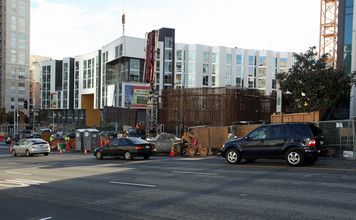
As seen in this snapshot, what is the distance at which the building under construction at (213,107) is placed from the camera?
33.5 meters

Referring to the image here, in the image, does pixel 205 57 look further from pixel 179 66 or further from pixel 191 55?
pixel 179 66

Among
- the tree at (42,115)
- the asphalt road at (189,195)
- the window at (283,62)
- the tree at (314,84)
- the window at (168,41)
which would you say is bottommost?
the tree at (42,115)

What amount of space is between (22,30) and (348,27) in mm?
107806

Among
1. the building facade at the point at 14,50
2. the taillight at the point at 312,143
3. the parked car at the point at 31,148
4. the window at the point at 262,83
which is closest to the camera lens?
the taillight at the point at 312,143

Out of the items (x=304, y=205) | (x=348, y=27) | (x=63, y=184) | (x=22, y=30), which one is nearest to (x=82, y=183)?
(x=63, y=184)

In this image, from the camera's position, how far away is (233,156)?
15.2 m

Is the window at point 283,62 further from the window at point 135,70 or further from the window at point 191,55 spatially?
the window at point 135,70

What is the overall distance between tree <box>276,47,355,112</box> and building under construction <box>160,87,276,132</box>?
6.07 metres

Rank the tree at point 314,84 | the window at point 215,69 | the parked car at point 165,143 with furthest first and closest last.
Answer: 1. the window at point 215,69
2. the tree at point 314,84
3. the parked car at point 165,143

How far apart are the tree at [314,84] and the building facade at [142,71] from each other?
42047 millimetres

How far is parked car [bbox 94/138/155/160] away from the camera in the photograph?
A: 19719 millimetres

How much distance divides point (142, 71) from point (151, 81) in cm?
3339

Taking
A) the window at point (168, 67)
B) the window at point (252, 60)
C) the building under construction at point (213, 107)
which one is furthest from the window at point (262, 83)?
the building under construction at point (213, 107)

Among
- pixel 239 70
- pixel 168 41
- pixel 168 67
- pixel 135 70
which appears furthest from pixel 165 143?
pixel 239 70
